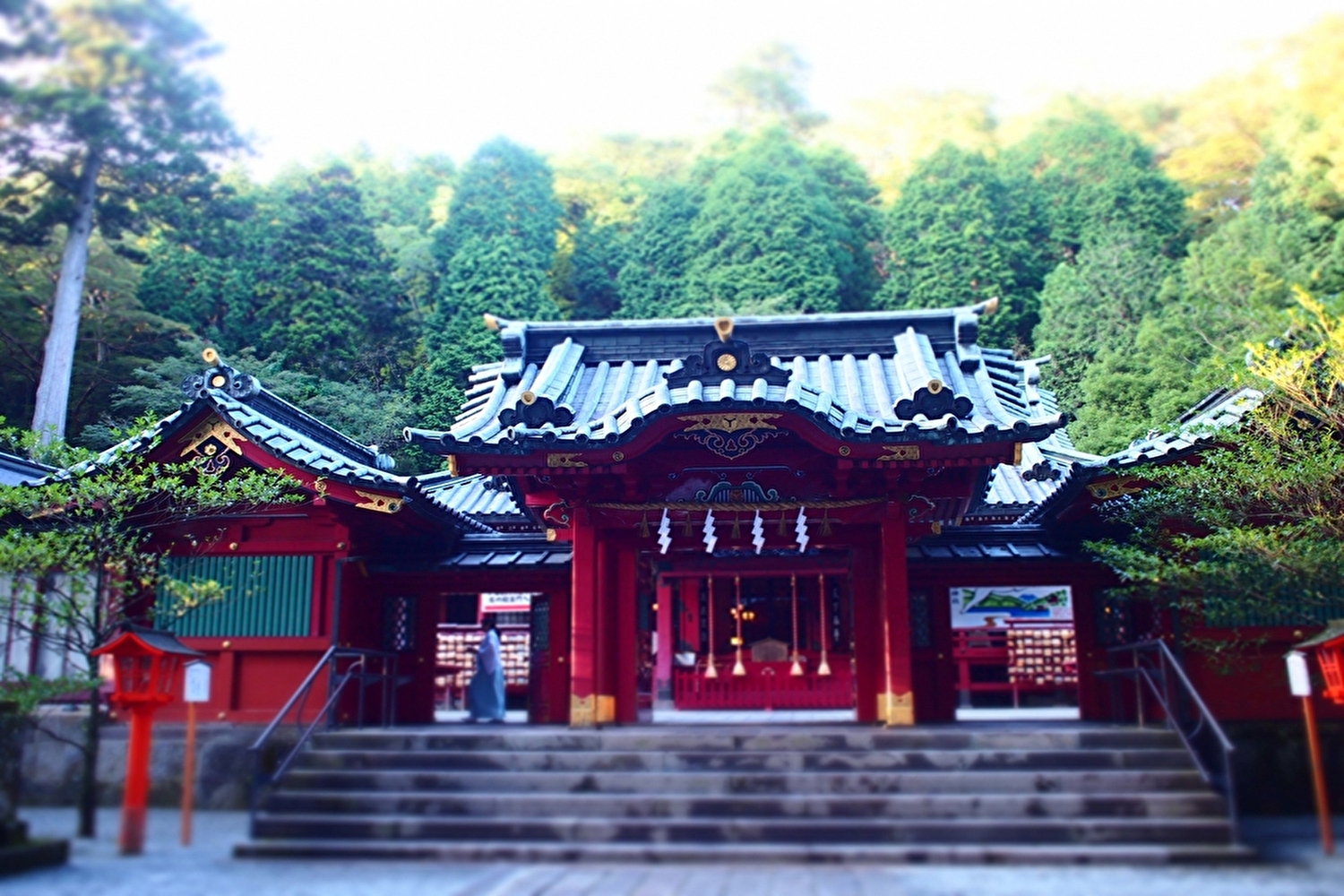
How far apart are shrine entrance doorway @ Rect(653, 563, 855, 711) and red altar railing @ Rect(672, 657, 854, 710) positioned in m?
0.02

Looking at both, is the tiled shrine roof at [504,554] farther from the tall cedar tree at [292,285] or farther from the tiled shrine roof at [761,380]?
the tall cedar tree at [292,285]

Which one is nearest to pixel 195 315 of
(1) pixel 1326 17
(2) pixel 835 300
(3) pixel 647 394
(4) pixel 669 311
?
(4) pixel 669 311

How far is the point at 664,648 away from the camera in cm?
2098

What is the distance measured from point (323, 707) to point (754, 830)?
5922 millimetres

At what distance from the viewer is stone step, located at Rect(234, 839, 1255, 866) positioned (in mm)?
8508

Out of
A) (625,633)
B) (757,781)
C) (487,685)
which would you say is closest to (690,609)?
(487,685)

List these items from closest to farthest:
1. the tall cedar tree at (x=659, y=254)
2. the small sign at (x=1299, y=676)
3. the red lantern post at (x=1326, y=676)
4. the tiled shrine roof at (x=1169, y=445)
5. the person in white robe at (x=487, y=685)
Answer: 1. the red lantern post at (x=1326, y=676)
2. the small sign at (x=1299, y=676)
3. the tiled shrine roof at (x=1169, y=445)
4. the person in white robe at (x=487, y=685)
5. the tall cedar tree at (x=659, y=254)

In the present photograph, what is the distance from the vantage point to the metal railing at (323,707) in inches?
394

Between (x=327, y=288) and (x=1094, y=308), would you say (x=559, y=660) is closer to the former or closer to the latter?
(x=327, y=288)

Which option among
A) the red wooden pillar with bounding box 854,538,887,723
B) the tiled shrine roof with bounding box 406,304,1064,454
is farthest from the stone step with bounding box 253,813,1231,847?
the tiled shrine roof with bounding box 406,304,1064,454

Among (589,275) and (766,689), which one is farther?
(589,275)

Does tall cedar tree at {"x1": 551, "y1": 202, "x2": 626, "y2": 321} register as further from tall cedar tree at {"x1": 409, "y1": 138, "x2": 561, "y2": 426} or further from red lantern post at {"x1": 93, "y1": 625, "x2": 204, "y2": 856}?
red lantern post at {"x1": 93, "y1": 625, "x2": 204, "y2": 856}

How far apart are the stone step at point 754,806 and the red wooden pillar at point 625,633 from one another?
2.78 m

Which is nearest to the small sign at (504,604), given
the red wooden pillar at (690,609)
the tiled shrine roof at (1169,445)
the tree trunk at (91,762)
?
the red wooden pillar at (690,609)
